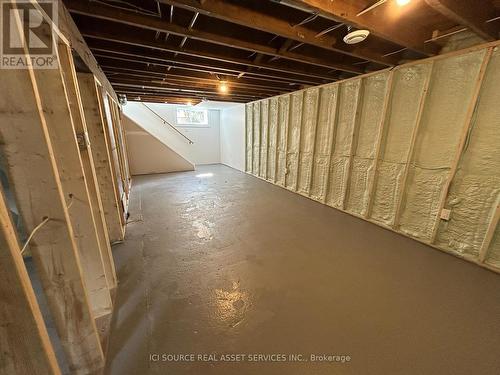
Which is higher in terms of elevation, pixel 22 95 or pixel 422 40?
pixel 422 40

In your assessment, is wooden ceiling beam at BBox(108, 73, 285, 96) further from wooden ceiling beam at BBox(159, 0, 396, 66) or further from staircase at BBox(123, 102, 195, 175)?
staircase at BBox(123, 102, 195, 175)

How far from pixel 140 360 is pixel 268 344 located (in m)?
0.78

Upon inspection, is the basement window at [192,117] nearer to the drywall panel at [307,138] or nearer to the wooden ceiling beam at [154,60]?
the drywall panel at [307,138]

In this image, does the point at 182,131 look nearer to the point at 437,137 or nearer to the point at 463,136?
the point at 437,137

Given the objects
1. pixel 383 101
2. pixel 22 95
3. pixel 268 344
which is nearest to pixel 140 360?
pixel 268 344

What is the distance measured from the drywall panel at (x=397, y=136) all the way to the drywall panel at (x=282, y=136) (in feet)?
7.07

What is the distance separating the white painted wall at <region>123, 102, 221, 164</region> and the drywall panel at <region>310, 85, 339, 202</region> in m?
4.78

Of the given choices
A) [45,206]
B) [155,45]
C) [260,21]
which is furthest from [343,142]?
[45,206]

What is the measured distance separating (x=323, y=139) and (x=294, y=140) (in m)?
0.81

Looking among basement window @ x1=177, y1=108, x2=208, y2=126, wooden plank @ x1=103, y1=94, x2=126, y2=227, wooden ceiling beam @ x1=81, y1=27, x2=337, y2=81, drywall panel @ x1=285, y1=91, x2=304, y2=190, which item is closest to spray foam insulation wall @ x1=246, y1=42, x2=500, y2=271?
drywall panel @ x1=285, y1=91, x2=304, y2=190

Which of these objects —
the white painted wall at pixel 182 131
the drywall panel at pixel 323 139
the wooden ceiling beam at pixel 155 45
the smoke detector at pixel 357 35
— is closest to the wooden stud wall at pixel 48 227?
the wooden ceiling beam at pixel 155 45

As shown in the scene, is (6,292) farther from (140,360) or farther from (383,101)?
(383,101)

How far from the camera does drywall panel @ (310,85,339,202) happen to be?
3.50 meters

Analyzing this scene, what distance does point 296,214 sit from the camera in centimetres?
339
